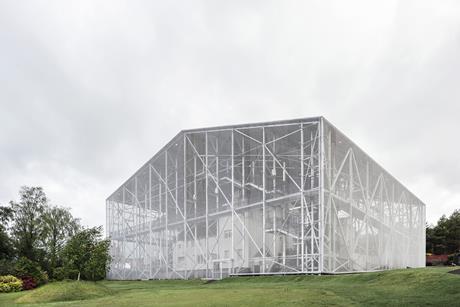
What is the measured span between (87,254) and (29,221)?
2099 cm

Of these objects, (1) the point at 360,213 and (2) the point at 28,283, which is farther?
(1) the point at 360,213

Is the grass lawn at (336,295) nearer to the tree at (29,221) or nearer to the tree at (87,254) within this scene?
the tree at (87,254)

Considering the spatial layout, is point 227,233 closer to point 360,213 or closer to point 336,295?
point 360,213

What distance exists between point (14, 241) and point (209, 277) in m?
23.5

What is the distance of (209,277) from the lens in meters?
31.0

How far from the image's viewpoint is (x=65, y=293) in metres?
21.0

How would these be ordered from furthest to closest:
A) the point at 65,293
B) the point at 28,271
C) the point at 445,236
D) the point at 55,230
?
the point at 445,236, the point at 55,230, the point at 28,271, the point at 65,293

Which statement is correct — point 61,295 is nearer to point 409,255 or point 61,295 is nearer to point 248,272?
point 248,272

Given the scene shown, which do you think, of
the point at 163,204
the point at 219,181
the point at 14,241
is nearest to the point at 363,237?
the point at 219,181

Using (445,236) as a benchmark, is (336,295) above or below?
above

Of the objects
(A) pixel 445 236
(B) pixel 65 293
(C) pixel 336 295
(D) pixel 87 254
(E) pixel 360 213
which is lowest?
(A) pixel 445 236

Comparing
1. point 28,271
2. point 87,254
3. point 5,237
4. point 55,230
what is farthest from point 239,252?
point 55,230

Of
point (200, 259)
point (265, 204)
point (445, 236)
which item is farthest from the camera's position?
point (445, 236)

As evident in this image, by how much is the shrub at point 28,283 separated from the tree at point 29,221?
42.3 ft
